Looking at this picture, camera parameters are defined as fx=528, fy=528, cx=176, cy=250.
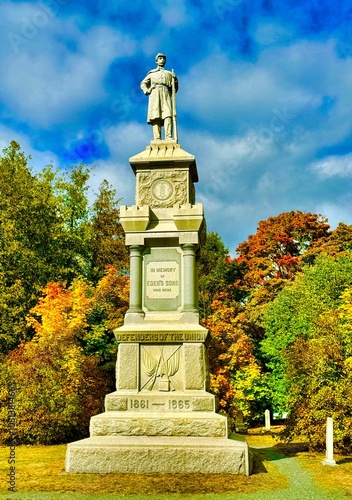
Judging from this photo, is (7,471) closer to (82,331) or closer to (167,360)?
(167,360)

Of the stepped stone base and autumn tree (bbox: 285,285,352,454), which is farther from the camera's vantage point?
autumn tree (bbox: 285,285,352,454)

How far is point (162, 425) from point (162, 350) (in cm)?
154

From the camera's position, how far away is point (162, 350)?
A: 36.0 ft

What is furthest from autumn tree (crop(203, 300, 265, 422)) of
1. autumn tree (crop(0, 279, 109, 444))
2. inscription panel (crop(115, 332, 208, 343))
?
inscription panel (crop(115, 332, 208, 343))

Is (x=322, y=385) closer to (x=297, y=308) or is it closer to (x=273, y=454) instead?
(x=273, y=454)

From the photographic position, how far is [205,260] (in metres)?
32.4

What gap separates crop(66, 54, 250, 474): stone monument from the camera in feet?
30.6

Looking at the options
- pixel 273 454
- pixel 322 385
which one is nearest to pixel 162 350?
pixel 273 454

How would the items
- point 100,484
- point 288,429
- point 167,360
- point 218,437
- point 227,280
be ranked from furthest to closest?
point 227,280
point 288,429
point 167,360
point 218,437
point 100,484

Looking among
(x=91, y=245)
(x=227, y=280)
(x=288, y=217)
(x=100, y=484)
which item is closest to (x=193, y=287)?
(x=100, y=484)

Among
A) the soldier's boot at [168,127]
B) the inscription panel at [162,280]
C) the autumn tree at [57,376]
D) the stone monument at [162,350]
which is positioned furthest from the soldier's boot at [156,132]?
the autumn tree at [57,376]

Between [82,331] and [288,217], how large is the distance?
21.8 meters

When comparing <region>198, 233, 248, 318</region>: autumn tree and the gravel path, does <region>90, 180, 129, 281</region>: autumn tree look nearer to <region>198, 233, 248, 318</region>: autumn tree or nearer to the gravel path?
<region>198, 233, 248, 318</region>: autumn tree

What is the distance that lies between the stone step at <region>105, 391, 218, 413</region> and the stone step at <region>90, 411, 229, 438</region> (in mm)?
258
